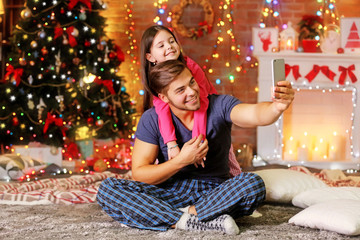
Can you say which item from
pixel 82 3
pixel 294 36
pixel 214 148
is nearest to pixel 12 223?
pixel 214 148

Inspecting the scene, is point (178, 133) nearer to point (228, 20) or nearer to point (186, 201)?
point (186, 201)

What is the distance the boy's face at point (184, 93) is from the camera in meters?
2.14

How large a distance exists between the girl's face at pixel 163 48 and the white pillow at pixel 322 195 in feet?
3.13

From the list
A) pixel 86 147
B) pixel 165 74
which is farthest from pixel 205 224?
pixel 86 147

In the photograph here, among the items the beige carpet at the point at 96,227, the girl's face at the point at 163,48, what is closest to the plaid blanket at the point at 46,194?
the beige carpet at the point at 96,227

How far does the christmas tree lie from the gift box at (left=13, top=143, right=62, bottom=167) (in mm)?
56

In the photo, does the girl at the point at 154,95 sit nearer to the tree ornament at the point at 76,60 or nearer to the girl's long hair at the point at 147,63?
the girl's long hair at the point at 147,63

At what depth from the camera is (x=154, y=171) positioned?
2.21 metres

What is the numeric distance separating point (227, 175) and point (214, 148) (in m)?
0.19

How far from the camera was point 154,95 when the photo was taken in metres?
2.37

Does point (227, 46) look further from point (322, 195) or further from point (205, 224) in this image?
point (205, 224)

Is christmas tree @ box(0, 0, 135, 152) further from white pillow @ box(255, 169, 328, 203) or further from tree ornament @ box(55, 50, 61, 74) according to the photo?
white pillow @ box(255, 169, 328, 203)

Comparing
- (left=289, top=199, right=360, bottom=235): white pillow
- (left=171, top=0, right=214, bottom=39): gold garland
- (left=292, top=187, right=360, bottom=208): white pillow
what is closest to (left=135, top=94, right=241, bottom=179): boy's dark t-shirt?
(left=289, top=199, right=360, bottom=235): white pillow

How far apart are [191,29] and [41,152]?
1.93m
